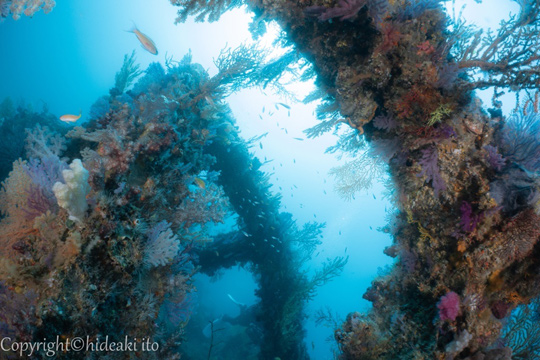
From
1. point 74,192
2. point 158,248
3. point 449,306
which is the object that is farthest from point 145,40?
point 449,306

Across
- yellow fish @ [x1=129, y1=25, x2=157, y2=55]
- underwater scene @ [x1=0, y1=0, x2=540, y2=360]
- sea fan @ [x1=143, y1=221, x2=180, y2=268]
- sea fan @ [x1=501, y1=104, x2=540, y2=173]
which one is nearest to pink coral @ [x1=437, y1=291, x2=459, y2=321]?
underwater scene @ [x1=0, y1=0, x2=540, y2=360]

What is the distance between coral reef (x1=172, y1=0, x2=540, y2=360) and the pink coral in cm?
2

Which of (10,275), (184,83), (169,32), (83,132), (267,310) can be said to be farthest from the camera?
(169,32)

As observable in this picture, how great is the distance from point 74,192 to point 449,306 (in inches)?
178

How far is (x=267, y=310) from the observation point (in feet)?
32.9

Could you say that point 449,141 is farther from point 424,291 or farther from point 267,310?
point 267,310

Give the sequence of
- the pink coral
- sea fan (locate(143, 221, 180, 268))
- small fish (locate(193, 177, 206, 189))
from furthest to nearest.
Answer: small fish (locate(193, 177, 206, 189))
sea fan (locate(143, 221, 180, 268))
the pink coral

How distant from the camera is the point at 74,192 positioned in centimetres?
287

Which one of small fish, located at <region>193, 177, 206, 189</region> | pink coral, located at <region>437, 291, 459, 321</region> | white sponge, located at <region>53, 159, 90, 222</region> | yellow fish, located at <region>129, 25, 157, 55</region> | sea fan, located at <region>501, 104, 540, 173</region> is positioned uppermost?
yellow fish, located at <region>129, 25, 157, 55</region>

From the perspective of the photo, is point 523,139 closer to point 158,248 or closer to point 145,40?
point 158,248

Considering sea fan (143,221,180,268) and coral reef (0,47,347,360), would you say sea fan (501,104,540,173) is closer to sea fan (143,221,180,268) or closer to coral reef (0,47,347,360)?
sea fan (143,221,180,268)

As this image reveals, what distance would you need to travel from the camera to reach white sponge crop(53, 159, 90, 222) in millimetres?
2773

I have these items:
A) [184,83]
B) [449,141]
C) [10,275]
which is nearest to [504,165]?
[449,141]

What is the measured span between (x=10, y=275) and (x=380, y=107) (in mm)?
4962
